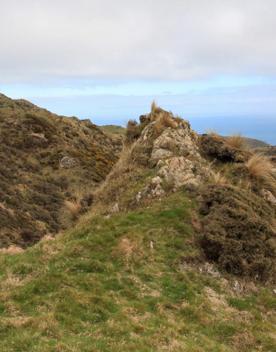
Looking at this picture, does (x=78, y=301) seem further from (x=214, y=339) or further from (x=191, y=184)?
(x=191, y=184)

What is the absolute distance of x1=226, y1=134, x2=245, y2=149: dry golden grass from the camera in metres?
20.5

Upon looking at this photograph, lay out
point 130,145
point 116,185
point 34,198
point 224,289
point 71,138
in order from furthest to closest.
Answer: point 71,138 < point 34,198 < point 130,145 < point 116,185 < point 224,289

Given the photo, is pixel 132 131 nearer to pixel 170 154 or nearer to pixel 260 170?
pixel 170 154

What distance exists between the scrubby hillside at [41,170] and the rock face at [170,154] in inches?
126

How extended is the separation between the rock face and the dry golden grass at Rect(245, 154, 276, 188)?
180cm

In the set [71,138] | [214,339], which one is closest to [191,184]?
[214,339]

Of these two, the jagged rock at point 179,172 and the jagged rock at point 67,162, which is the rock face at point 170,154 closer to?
the jagged rock at point 179,172

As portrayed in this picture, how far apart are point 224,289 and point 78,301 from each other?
4.29 metres

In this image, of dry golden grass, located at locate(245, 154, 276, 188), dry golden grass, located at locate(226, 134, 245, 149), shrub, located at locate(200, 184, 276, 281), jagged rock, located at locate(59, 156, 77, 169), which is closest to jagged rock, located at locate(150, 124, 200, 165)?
dry golden grass, located at locate(226, 134, 245, 149)

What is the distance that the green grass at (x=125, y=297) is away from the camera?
959cm

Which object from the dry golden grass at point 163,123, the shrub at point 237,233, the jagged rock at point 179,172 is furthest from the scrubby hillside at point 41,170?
the shrub at point 237,233

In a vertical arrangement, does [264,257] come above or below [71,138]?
below

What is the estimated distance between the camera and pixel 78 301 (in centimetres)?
1095

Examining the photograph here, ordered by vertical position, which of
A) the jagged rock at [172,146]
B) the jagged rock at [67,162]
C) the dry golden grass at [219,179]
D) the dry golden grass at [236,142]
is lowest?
the jagged rock at [67,162]
